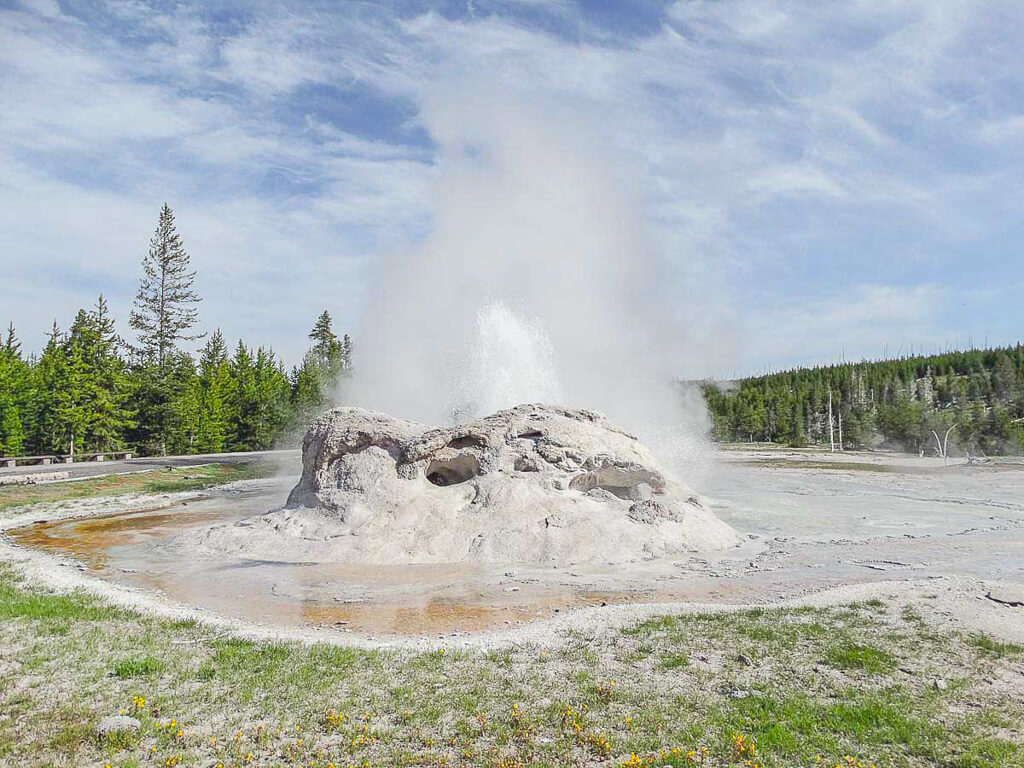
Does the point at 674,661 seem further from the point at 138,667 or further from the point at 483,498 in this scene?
the point at 483,498

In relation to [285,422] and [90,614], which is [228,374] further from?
[90,614]

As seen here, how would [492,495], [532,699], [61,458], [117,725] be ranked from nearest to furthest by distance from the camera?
[117,725] → [532,699] → [492,495] → [61,458]

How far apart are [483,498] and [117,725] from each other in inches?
389

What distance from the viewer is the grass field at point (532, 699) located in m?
5.47

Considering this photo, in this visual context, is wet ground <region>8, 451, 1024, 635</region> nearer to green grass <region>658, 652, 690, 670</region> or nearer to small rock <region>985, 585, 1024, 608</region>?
small rock <region>985, 585, 1024, 608</region>

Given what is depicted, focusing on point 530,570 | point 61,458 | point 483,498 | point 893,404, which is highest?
point 893,404

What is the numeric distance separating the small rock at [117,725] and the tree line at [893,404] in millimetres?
63598

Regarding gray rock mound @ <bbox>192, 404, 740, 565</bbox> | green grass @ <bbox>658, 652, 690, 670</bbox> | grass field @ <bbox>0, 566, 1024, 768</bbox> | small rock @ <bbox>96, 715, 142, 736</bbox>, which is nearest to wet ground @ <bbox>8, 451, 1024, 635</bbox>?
gray rock mound @ <bbox>192, 404, 740, 565</bbox>

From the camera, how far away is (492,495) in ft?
50.3

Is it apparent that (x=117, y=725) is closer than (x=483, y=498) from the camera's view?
Yes

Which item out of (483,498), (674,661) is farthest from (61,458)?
(674,661)

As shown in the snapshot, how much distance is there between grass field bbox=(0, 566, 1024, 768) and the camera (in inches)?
215

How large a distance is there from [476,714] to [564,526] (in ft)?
27.9

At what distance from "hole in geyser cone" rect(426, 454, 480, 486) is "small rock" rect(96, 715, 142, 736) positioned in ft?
34.6
